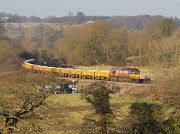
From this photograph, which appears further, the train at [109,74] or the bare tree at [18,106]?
the train at [109,74]

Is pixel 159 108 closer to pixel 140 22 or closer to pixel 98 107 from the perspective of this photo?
pixel 98 107

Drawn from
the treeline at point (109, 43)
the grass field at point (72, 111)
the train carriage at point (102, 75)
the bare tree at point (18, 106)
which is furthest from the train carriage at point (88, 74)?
the bare tree at point (18, 106)

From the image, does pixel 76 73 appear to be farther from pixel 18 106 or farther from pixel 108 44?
pixel 18 106

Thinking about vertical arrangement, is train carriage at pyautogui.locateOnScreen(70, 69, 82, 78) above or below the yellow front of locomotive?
below

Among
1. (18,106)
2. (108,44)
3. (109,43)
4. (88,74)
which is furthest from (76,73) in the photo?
(18,106)

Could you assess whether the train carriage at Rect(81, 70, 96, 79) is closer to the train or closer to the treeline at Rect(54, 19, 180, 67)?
the train

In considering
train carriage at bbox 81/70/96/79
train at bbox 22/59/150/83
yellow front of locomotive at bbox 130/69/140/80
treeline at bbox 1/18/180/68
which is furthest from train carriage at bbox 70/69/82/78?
treeline at bbox 1/18/180/68

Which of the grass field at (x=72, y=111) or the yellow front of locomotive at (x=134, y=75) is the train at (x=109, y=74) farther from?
the grass field at (x=72, y=111)

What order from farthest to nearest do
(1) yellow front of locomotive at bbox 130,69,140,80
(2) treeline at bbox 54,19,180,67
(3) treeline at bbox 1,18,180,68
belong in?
1. (2) treeline at bbox 54,19,180,67
2. (3) treeline at bbox 1,18,180,68
3. (1) yellow front of locomotive at bbox 130,69,140,80

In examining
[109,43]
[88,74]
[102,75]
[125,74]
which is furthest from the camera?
A: [109,43]

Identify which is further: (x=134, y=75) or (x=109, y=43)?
(x=109, y=43)

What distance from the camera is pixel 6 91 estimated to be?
1277 cm

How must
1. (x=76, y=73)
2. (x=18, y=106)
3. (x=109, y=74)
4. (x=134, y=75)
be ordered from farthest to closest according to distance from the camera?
(x=76, y=73), (x=109, y=74), (x=134, y=75), (x=18, y=106)

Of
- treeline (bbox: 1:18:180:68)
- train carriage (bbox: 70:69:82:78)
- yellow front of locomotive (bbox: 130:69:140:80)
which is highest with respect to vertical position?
treeline (bbox: 1:18:180:68)
